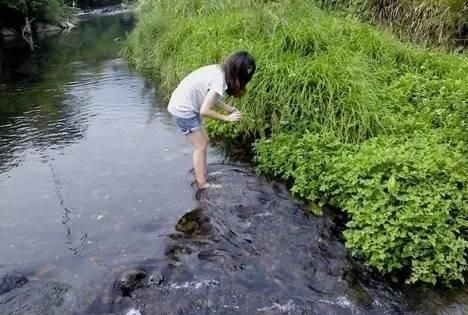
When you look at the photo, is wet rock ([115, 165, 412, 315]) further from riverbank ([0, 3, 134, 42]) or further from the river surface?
riverbank ([0, 3, 134, 42])

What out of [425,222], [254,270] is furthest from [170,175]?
[425,222]

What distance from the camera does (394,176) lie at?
13.1 feet

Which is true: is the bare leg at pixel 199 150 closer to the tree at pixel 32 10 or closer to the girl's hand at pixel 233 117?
the girl's hand at pixel 233 117

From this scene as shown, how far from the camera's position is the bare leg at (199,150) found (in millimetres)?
4918

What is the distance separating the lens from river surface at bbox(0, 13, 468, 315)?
11.6ft

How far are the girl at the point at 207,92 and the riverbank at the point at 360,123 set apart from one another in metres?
0.92

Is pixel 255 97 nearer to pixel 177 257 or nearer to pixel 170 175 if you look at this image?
pixel 170 175

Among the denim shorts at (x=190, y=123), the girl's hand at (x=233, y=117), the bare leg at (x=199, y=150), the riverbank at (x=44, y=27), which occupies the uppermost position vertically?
the girl's hand at (x=233, y=117)

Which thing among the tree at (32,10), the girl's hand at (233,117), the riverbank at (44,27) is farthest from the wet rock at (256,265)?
the riverbank at (44,27)

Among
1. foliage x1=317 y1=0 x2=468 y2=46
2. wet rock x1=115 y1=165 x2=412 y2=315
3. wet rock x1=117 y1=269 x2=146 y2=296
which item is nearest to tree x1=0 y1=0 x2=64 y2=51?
foliage x1=317 y1=0 x2=468 y2=46

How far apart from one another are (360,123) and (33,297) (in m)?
3.60

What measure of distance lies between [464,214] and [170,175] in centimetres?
321

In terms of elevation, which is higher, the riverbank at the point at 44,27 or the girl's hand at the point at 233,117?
the girl's hand at the point at 233,117

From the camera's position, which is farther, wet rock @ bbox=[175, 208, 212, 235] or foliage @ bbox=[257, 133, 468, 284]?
wet rock @ bbox=[175, 208, 212, 235]
